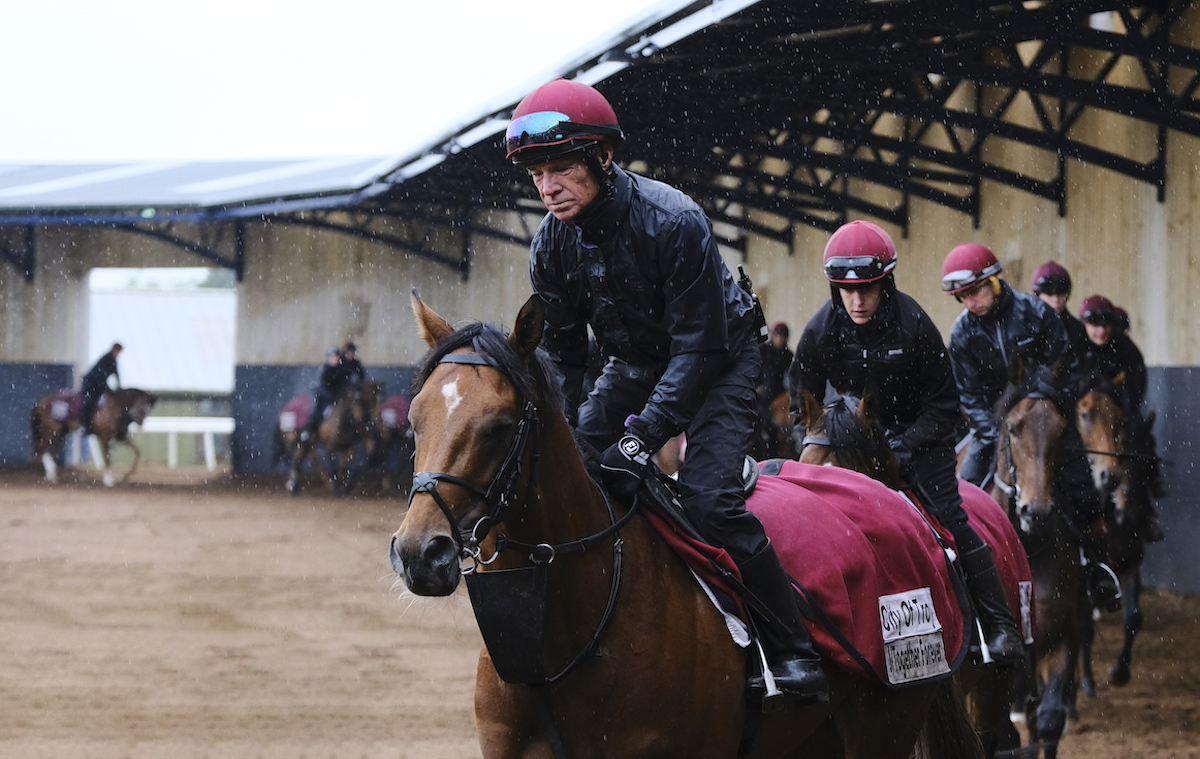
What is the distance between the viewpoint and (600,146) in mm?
3463

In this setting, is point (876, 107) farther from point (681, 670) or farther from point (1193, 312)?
point (681, 670)

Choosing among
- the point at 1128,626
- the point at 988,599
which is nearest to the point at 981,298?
the point at 988,599

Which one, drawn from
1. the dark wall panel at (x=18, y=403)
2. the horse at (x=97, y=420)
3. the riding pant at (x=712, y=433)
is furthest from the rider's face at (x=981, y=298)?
the dark wall panel at (x=18, y=403)

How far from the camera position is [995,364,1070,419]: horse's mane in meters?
6.63

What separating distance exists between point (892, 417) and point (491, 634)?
266cm

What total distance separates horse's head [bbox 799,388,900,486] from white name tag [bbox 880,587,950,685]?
692 mm

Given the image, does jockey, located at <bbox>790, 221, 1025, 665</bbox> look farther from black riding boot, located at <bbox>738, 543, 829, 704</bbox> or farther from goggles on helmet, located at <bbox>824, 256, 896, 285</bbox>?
black riding boot, located at <bbox>738, 543, 829, 704</bbox>

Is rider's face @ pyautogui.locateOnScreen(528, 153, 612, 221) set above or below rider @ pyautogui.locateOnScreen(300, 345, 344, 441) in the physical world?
above

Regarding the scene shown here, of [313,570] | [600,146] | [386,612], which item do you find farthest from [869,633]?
[313,570]

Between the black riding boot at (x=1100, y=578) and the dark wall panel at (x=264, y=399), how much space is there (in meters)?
17.7

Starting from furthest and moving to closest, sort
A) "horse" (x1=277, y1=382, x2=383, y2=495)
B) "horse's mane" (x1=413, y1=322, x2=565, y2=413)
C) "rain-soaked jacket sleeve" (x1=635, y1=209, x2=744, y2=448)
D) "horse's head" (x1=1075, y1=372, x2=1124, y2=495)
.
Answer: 1. "horse" (x1=277, y1=382, x2=383, y2=495)
2. "horse's head" (x1=1075, y1=372, x2=1124, y2=495)
3. "rain-soaked jacket sleeve" (x1=635, y1=209, x2=744, y2=448)
4. "horse's mane" (x1=413, y1=322, x2=565, y2=413)

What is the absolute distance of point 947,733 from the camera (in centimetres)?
473

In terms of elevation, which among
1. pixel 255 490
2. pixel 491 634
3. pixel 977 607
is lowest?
pixel 255 490

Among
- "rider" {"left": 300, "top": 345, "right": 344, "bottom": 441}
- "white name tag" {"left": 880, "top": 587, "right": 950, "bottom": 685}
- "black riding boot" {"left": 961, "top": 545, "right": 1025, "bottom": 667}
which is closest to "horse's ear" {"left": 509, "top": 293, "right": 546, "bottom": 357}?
"white name tag" {"left": 880, "top": 587, "right": 950, "bottom": 685}
